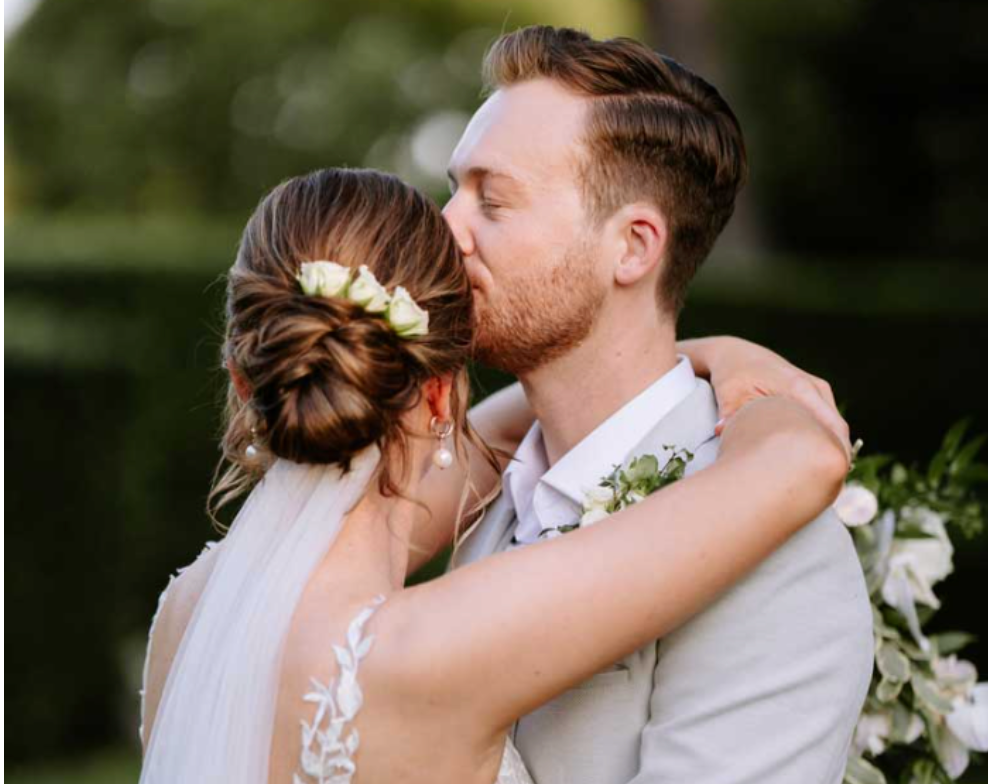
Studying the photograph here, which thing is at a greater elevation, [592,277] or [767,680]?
[592,277]

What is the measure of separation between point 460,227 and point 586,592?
103 centimetres

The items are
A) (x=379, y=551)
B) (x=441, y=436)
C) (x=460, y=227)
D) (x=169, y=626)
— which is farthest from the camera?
(x=460, y=227)

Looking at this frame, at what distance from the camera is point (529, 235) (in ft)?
9.62

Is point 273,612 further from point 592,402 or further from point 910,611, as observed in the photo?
point 910,611

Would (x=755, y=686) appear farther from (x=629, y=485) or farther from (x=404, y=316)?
(x=404, y=316)

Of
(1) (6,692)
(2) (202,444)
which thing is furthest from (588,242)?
(1) (6,692)

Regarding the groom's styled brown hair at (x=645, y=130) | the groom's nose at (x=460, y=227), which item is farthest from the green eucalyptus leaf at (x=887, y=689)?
the groom's nose at (x=460, y=227)

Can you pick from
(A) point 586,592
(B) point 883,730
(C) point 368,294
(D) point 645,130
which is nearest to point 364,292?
(C) point 368,294

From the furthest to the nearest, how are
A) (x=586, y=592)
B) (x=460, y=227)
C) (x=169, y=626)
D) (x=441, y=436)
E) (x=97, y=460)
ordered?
(x=97, y=460) → (x=460, y=227) → (x=169, y=626) → (x=441, y=436) → (x=586, y=592)

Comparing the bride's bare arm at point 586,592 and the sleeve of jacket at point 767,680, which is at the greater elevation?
the bride's bare arm at point 586,592

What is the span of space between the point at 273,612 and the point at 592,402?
1003 mm

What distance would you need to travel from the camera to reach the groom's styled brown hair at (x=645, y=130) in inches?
119

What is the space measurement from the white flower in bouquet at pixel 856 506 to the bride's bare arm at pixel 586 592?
77cm

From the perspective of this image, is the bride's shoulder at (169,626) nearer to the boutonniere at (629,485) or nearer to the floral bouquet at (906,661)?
the boutonniere at (629,485)
